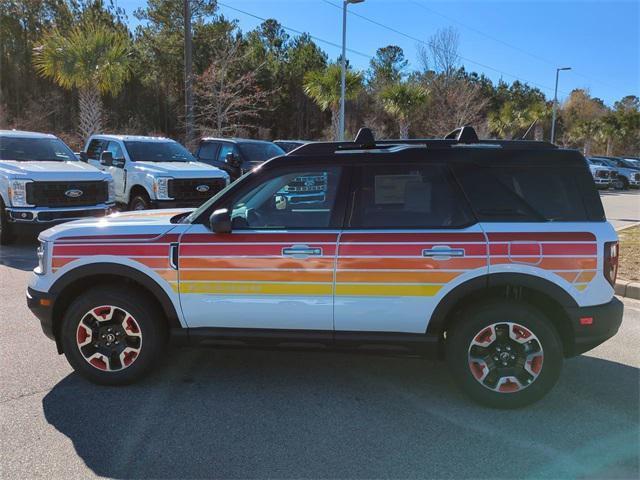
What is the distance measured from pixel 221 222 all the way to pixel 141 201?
7869 millimetres

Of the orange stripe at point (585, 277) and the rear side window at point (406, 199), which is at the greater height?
the rear side window at point (406, 199)

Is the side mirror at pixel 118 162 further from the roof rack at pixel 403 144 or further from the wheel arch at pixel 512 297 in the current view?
the wheel arch at pixel 512 297

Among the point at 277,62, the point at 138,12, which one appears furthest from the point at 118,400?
the point at 277,62

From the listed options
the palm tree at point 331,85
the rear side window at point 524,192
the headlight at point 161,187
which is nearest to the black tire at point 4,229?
the headlight at point 161,187

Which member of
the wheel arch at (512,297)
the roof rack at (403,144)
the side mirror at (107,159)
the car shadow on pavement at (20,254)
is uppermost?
the side mirror at (107,159)

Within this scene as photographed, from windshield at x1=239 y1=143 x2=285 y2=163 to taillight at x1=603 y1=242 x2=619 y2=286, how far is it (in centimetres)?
1044

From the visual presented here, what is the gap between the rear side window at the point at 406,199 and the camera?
Result: 12.3 feet

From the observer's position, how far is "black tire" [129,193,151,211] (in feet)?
35.4

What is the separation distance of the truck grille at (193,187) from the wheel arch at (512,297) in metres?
7.83

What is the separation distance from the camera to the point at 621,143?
5594cm

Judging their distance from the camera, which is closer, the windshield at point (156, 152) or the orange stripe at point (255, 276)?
the orange stripe at point (255, 276)

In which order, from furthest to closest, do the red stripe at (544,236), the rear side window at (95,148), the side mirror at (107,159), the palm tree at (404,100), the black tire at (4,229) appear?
the palm tree at (404,100) → the rear side window at (95,148) → the side mirror at (107,159) → the black tire at (4,229) → the red stripe at (544,236)

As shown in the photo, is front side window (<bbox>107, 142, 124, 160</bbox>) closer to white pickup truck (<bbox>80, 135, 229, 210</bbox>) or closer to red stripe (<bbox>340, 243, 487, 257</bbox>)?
white pickup truck (<bbox>80, 135, 229, 210</bbox>)

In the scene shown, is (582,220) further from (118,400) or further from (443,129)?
(443,129)
